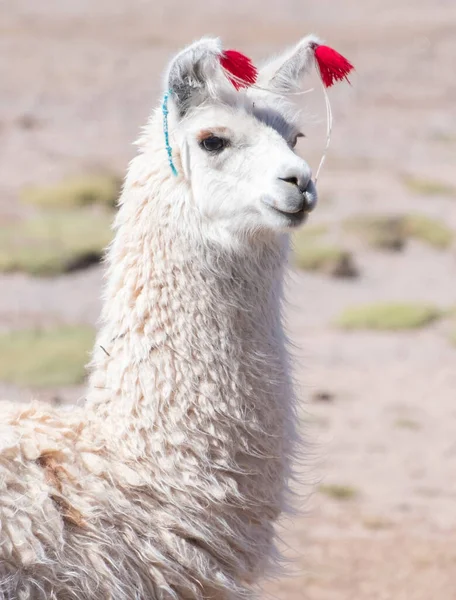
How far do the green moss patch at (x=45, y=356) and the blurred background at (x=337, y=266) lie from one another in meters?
0.02

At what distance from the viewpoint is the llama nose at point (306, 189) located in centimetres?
319

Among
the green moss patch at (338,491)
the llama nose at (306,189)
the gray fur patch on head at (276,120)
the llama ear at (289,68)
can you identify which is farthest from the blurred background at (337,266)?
the llama nose at (306,189)

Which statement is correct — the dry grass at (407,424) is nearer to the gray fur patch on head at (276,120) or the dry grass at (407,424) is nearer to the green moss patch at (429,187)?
the gray fur patch on head at (276,120)

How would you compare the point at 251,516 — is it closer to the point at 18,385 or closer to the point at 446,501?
the point at 446,501

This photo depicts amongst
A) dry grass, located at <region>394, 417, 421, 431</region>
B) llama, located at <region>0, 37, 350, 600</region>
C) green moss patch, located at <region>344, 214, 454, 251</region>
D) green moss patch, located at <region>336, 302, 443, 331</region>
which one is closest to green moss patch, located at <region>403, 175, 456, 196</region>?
green moss patch, located at <region>344, 214, 454, 251</region>

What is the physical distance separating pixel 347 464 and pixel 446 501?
2.42 feet

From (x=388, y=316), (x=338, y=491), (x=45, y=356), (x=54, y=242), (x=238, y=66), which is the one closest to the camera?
(x=238, y=66)

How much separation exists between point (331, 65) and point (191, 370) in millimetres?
1000

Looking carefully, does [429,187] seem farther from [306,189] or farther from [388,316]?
[306,189]

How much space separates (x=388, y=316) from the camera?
10875mm

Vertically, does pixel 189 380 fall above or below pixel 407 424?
above

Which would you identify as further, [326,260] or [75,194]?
[75,194]

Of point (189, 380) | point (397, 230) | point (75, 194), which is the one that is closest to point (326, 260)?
point (397, 230)

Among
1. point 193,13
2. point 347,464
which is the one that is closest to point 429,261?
point 347,464
